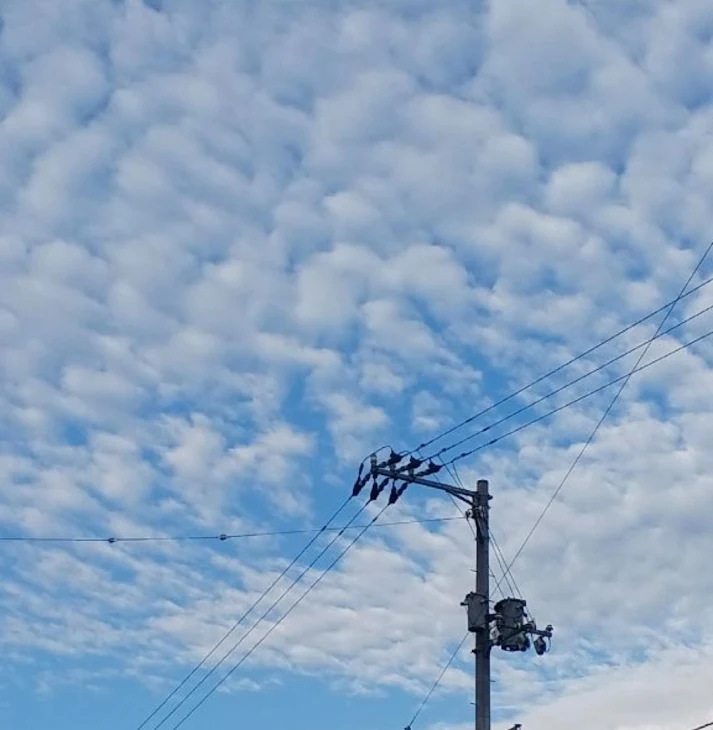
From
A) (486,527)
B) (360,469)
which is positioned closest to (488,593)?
(486,527)

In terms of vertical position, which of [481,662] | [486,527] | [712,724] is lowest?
[712,724]

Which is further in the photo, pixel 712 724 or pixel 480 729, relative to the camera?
pixel 480 729

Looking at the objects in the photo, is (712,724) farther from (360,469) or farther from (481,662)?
(360,469)

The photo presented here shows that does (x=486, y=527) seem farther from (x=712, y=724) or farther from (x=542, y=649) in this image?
(x=712, y=724)

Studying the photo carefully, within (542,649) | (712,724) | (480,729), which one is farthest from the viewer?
(542,649)

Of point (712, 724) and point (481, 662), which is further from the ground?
point (481, 662)

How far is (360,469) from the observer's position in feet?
88.9

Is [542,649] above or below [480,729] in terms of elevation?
above

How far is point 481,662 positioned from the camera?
24312 mm

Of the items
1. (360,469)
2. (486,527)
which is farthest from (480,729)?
Answer: (360,469)

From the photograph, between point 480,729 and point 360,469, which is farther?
point 360,469

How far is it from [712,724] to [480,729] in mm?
4025

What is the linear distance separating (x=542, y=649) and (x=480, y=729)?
2.57 metres

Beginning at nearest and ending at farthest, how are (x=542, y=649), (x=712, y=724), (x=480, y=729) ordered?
1. (x=712, y=724)
2. (x=480, y=729)
3. (x=542, y=649)
